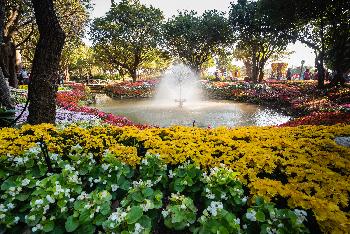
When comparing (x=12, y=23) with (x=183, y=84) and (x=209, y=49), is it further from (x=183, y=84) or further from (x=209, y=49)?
(x=209, y=49)

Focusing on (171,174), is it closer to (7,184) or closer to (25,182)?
(25,182)

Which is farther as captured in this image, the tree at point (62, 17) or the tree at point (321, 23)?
the tree at point (321, 23)

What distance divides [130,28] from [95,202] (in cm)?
4307

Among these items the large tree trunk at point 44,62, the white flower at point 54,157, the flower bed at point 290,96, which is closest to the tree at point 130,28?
the flower bed at point 290,96

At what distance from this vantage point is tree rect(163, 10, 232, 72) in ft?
130

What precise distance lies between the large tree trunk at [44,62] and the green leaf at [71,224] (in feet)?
13.6

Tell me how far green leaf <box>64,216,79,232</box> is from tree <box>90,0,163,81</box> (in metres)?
42.1

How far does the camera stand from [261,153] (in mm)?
3818

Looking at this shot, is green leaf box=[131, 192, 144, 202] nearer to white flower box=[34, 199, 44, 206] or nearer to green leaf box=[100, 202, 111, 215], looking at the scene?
green leaf box=[100, 202, 111, 215]

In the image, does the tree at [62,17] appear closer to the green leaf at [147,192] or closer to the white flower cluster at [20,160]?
the white flower cluster at [20,160]

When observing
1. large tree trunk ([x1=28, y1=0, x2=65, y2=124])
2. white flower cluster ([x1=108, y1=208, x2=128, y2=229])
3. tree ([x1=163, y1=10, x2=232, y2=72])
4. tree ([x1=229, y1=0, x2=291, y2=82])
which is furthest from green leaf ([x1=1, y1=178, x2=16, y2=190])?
tree ([x1=163, y1=10, x2=232, y2=72])

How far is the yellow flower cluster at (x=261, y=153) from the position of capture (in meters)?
2.79

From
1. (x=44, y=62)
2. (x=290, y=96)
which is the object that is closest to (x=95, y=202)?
(x=44, y=62)

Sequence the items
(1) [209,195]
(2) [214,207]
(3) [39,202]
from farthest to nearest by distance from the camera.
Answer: (1) [209,195] → (3) [39,202] → (2) [214,207]
